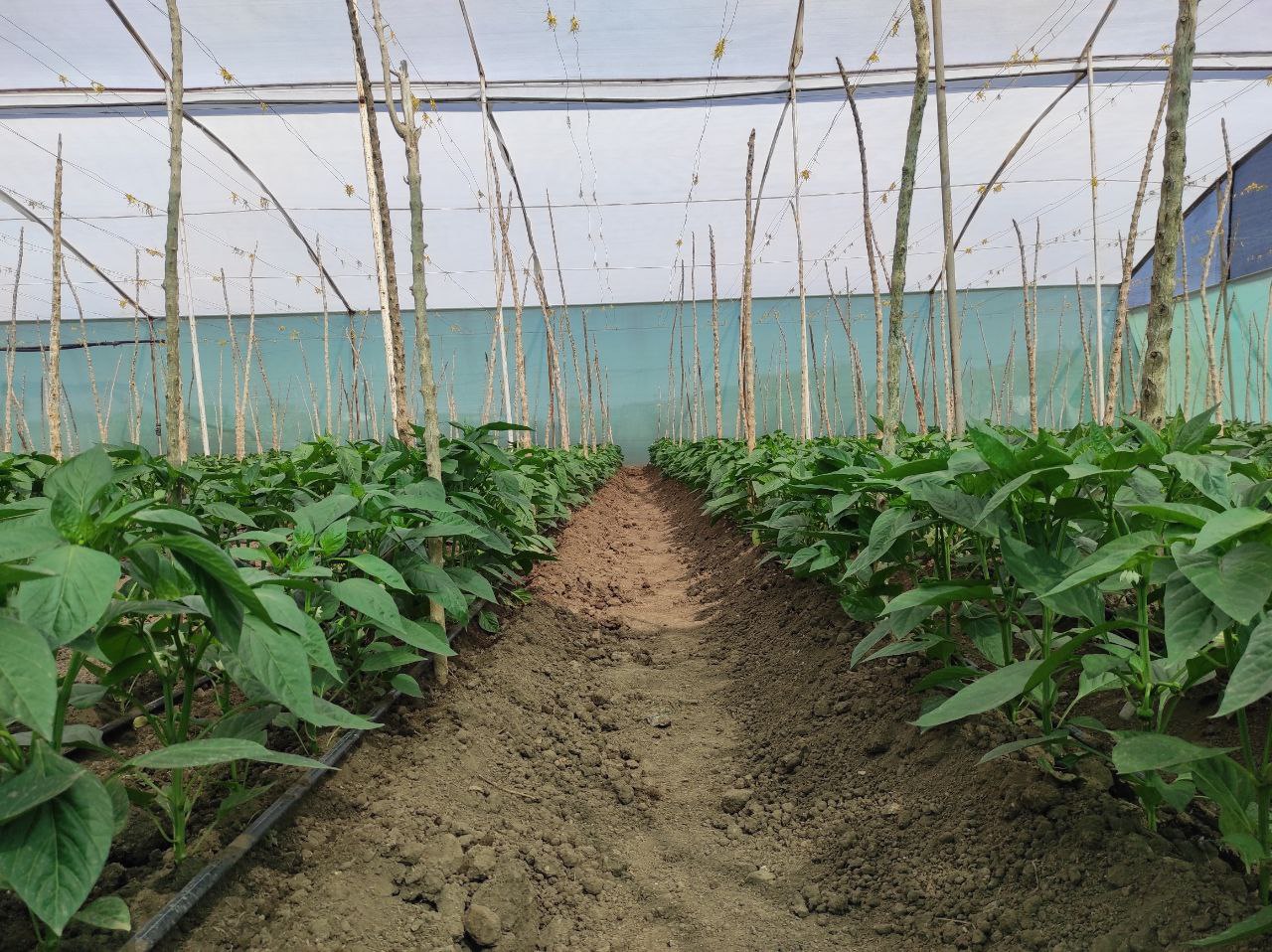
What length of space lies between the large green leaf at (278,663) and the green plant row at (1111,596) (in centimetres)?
125

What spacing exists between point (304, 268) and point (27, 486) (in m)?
15.6

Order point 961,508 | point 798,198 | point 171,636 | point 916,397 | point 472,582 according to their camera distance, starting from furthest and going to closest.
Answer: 1. point 916,397
2. point 798,198
3. point 472,582
4. point 961,508
5. point 171,636

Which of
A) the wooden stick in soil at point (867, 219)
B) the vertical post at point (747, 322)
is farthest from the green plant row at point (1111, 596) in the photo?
the vertical post at point (747, 322)

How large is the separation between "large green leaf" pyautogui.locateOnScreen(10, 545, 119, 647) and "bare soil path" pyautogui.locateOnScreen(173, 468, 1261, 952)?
77 centimetres

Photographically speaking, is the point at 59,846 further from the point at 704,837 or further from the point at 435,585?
the point at 704,837

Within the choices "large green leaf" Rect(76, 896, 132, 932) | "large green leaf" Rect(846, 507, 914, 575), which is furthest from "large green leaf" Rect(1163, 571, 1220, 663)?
"large green leaf" Rect(76, 896, 132, 932)

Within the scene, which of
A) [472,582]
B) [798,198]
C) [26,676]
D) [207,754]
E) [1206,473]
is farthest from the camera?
[798,198]

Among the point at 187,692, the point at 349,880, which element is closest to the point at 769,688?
the point at 349,880

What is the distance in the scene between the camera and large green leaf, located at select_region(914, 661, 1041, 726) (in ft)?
5.43

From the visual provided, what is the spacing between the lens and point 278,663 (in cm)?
139

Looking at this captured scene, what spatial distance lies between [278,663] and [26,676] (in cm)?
40

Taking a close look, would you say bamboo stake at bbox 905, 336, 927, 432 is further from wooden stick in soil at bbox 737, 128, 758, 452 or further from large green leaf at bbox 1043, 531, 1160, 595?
large green leaf at bbox 1043, 531, 1160, 595

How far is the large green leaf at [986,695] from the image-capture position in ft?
5.43

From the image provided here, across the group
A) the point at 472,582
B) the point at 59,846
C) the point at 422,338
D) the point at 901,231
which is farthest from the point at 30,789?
the point at 901,231
